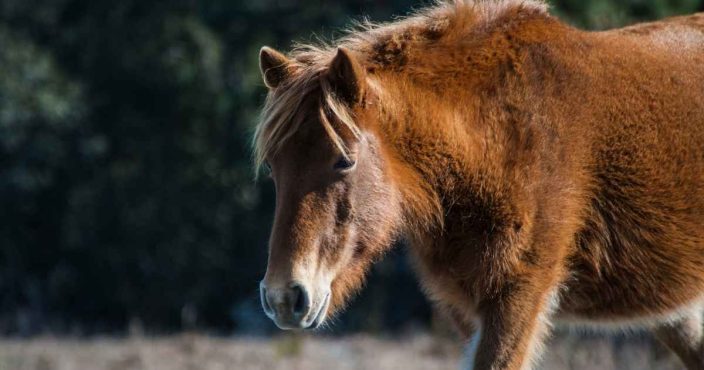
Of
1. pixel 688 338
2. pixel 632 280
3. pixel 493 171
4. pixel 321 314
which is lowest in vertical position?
pixel 688 338

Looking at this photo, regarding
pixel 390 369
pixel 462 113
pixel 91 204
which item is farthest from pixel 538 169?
pixel 91 204

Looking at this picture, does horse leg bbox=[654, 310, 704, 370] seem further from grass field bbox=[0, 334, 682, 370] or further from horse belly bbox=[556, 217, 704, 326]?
grass field bbox=[0, 334, 682, 370]

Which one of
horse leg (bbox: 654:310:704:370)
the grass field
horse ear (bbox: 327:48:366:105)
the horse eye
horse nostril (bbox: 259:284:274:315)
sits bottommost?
the grass field

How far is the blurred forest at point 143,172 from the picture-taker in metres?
13.1

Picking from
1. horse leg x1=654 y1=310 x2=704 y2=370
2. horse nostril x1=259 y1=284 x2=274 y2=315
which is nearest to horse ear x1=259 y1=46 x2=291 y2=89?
horse nostril x1=259 y1=284 x2=274 y2=315

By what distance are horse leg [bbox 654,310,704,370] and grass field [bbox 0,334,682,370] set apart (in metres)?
2.55

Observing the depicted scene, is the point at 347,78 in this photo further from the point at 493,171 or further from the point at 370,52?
the point at 493,171

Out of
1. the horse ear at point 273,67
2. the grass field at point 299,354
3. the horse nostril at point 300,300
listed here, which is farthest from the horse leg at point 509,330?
the grass field at point 299,354

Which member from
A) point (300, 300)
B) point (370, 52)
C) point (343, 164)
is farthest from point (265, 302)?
point (370, 52)

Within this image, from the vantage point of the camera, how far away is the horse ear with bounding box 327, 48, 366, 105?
410 centimetres

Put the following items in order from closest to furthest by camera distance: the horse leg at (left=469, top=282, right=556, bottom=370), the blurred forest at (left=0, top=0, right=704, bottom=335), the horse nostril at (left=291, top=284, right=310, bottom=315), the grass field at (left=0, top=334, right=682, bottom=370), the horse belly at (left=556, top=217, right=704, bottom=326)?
1. the horse nostril at (left=291, top=284, right=310, bottom=315)
2. the horse leg at (left=469, top=282, right=556, bottom=370)
3. the horse belly at (left=556, top=217, right=704, bottom=326)
4. the grass field at (left=0, top=334, right=682, bottom=370)
5. the blurred forest at (left=0, top=0, right=704, bottom=335)

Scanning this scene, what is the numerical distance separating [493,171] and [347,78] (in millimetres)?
727

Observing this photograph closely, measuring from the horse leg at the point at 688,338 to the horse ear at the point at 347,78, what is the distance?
2248 millimetres

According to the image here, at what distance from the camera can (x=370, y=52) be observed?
450 centimetres
